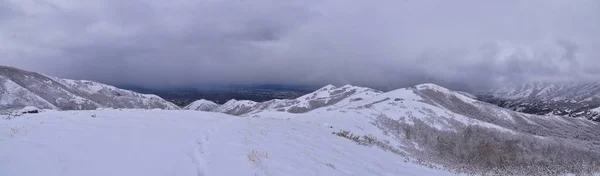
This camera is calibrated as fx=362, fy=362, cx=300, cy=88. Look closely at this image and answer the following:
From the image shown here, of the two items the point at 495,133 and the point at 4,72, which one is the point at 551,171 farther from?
the point at 4,72

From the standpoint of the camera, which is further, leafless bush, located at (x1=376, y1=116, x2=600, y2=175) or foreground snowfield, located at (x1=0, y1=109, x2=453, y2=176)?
leafless bush, located at (x1=376, y1=116, x2=600, y2=175)

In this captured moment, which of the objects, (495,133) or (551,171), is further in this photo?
(495,133)

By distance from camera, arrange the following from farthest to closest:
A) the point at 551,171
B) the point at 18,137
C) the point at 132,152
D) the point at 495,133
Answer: the point at 495,133 < the point at 551,171 < the point at 18,137 < the point at 132,152

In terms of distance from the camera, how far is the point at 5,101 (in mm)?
167625

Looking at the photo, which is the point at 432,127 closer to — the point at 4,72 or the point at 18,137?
the point at 18,137

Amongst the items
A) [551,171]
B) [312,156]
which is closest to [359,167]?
[312,156]

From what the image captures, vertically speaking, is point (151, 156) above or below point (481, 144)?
above

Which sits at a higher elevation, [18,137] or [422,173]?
[18,137]

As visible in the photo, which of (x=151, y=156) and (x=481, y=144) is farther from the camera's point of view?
(x=481, y=144)

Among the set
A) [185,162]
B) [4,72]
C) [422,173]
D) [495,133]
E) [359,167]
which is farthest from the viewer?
[4,72]

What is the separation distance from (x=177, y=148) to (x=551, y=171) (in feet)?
67.9

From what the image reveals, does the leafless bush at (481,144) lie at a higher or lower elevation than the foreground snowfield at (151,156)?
lower

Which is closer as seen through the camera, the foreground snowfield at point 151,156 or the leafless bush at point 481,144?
the foreground snowfield at point 151,156

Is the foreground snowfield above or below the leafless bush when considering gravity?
above
